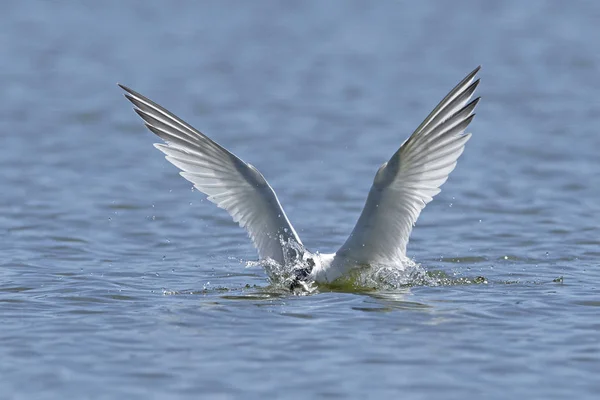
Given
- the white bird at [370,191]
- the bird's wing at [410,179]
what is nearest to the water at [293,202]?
the white bird at [370,191]

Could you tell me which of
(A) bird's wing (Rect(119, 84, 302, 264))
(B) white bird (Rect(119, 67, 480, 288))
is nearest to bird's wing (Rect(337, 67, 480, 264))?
(B) white bird (Rect(119, 67, 480, 288))

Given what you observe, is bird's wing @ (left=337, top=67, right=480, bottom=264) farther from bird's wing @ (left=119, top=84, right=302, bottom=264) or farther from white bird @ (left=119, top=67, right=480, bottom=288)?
bird's wing @ (left=119, top=84, right=302, bottom=264)

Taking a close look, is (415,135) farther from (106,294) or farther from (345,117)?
(345,117)

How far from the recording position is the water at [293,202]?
7.17 meters

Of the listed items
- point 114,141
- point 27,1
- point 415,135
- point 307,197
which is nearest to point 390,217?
point 415,135

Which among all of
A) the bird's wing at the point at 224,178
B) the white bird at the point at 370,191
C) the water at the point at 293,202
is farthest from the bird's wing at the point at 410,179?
the bird's wing at the point at 224,178

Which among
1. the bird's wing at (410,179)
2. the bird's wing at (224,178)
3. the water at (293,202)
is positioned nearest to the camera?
the water at (293,202)

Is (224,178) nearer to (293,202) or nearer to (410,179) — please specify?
(410,179)

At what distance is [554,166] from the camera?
1479cm

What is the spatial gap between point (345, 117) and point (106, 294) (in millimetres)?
9588

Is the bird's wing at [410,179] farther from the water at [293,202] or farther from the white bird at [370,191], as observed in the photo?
the water at [293,202]

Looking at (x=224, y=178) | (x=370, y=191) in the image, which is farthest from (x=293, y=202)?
(x=370, y=191)

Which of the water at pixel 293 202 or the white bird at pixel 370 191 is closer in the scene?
the water at pixel 293 202

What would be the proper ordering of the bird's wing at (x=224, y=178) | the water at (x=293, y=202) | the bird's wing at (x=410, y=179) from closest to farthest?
the water at (x=293, y=202), the bird's wing at (x=410, y=179), the bird's wing at (x=224, y=178)
